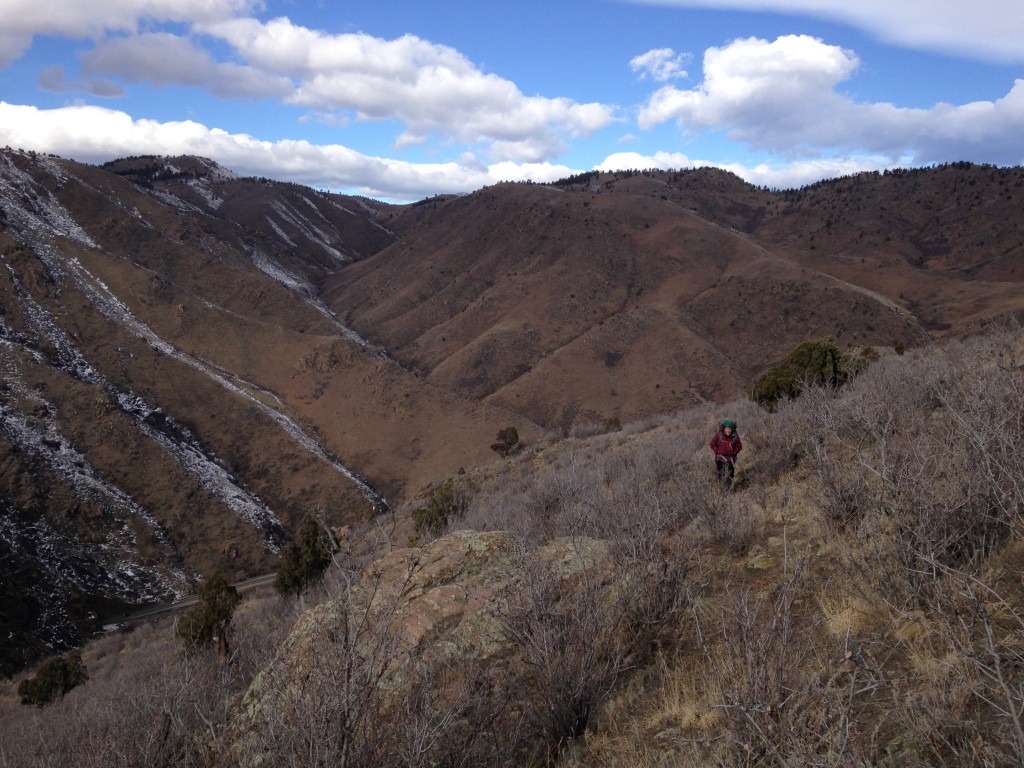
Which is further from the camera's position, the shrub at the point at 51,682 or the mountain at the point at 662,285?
the mountain at the point at 662,285

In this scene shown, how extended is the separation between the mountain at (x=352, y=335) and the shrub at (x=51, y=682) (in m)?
6.89

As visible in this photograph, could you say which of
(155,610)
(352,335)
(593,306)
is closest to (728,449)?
(155,610)

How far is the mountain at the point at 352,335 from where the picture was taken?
27281 millimetres

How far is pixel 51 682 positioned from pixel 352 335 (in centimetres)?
4843

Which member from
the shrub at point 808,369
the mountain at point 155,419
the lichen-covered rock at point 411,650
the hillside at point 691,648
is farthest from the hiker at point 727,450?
the mountain at point 155,419

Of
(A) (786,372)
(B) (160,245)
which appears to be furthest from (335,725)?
(B) (160,245)

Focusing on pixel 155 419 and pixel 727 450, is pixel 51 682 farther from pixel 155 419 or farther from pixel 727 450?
pixel 155 419

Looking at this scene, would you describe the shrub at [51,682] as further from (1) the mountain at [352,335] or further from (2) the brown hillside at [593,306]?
(2) the brown hillside at [593,306]

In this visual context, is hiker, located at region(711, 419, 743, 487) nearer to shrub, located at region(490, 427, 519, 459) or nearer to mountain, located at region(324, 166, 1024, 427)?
shrub, located at region(490, 427, 519, 459)

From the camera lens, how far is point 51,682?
14.2 metres

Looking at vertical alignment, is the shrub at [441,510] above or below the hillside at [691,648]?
below

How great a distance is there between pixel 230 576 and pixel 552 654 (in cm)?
2722

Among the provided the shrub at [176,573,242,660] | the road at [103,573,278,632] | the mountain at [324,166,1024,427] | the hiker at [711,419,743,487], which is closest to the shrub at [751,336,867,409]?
the hiker at [711,419,743,487]

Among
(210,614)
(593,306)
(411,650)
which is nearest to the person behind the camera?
(411,650)
